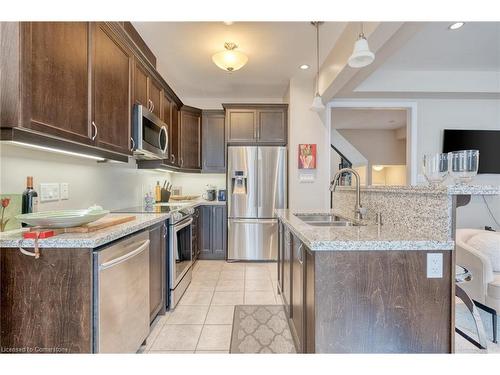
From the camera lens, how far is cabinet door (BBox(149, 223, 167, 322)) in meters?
2.02

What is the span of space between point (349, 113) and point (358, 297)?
5204mm

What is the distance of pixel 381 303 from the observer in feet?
3.95

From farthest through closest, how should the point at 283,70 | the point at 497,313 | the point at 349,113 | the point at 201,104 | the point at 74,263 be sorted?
→ the point at 349,113
the point at 201,104
the point at 283,70
the point at 497,313
the point at 74,263

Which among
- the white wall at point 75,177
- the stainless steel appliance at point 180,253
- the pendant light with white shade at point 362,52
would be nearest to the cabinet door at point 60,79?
the white wall at point 75,177

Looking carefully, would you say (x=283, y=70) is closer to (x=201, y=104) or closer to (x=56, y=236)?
(x=201, y=104)

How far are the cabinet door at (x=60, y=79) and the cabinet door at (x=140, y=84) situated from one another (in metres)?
0.71

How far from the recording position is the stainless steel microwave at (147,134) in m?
2.25

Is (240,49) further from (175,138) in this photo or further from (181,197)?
(181,197)

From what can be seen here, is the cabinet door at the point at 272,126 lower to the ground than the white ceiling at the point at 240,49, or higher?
lower

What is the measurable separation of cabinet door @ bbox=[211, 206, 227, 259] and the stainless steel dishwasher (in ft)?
7.09

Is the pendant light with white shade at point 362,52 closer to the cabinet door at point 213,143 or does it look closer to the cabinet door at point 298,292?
the cabinet door at point 298,292

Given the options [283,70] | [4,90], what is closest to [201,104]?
[283,70]

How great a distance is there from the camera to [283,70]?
3.53m

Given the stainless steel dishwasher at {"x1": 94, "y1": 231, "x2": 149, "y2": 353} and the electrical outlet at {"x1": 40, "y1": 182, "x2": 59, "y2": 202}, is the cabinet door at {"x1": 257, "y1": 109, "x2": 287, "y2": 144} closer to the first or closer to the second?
the stainless steel dishwasher at {"x1": 94, "y1": 231, "x2": 149, "y2": 353}
